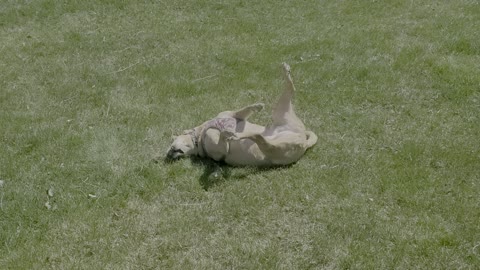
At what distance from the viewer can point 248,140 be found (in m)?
5.48

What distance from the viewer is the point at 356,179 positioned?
539 cm

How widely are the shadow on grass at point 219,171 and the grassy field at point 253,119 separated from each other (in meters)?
0.02

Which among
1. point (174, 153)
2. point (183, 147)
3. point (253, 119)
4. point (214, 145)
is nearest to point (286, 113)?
point (253, 119)

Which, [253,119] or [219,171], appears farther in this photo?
[253,119]

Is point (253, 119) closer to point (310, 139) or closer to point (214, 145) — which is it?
point (310, 139)

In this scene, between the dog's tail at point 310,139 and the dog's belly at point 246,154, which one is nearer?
the dog's belly at point 246,154

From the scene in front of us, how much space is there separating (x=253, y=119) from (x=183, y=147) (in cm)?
112

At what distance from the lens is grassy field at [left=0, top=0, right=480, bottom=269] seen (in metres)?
4.60

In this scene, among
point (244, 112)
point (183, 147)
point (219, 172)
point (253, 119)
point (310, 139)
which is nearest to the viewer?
point (219, 172)

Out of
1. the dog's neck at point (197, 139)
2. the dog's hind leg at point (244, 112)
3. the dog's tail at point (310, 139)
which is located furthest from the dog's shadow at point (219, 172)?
the dog's hind leg at point (244, 112)

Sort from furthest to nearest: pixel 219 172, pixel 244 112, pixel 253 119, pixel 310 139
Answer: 1. pixel 253 119
2. pixel 310 139
3. pixel 244 112
4. pixel 219 172

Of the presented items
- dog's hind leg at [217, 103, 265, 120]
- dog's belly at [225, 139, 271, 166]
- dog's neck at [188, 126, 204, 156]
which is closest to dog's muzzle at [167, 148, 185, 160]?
dog's neck at [188, 126, 204, 156]

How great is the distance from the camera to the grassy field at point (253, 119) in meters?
4.60

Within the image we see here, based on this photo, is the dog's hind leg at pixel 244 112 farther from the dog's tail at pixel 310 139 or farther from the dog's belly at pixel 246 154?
the dog's tail at pixel 310 139
